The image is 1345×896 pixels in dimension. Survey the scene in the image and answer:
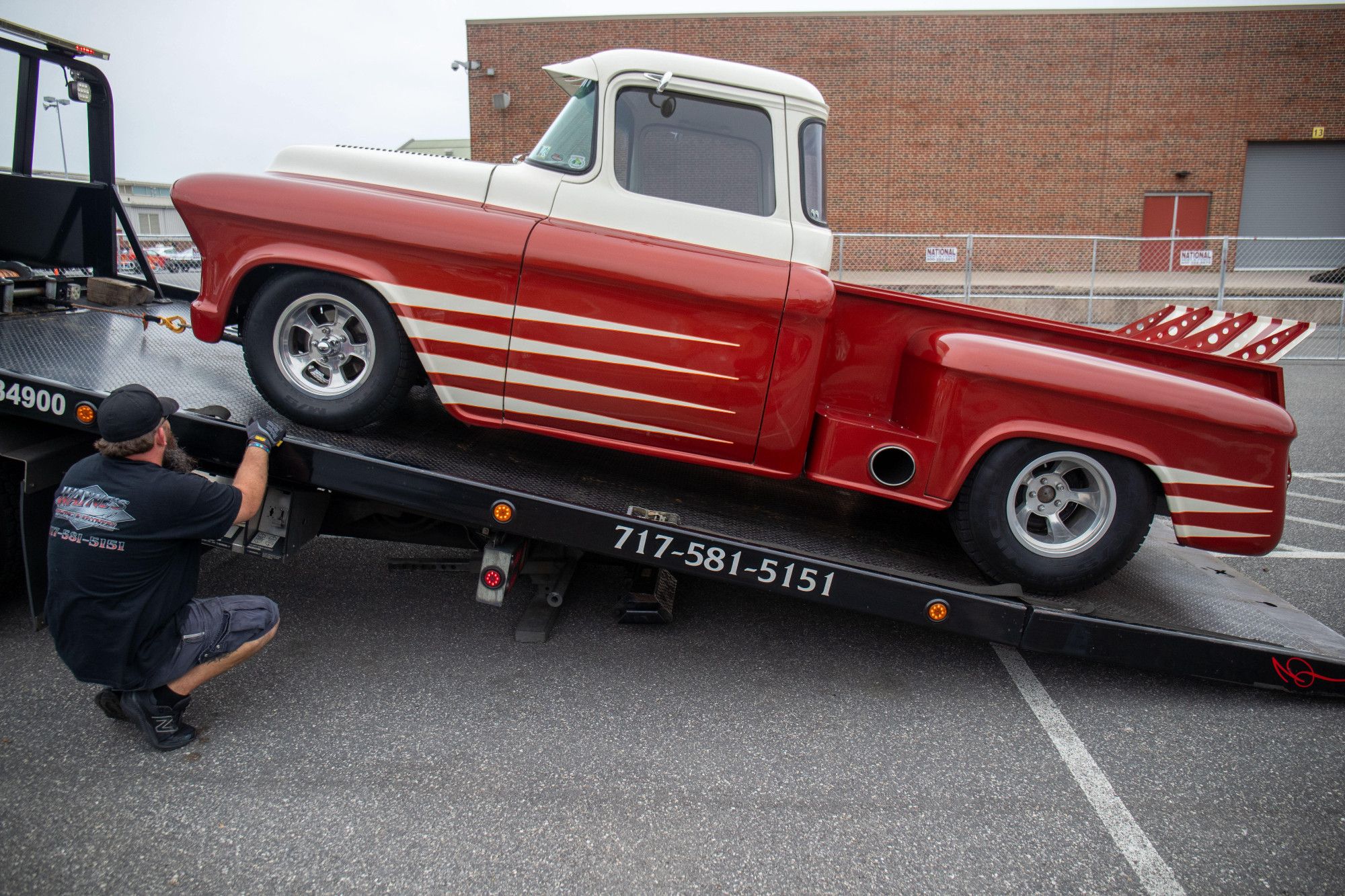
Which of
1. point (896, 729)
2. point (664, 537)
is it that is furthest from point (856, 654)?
A: point (664, 537)

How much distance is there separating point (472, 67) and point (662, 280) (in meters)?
21.2

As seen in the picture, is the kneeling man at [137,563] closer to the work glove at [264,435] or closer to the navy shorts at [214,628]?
the navy shorts at [214,628]

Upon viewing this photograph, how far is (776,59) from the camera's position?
2378 cm

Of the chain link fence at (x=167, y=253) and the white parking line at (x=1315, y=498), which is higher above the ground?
the chain link fence at (x=167, y=253)

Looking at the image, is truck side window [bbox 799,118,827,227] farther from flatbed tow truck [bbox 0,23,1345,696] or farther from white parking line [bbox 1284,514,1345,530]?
white parking line [bbox 1284,514,1345,530]

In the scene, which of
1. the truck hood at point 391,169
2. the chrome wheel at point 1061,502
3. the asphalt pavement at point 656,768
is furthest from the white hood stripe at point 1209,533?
the truck hood at point 391,169

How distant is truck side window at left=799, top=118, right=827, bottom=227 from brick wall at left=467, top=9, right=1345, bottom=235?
68.3 ft

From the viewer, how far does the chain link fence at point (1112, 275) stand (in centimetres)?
1401

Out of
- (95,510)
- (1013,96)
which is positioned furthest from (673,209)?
(1013,96)

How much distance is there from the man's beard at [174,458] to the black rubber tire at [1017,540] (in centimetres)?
305

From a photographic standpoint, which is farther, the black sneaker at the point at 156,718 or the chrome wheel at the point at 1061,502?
the chrome wheel at the point at 1061,502

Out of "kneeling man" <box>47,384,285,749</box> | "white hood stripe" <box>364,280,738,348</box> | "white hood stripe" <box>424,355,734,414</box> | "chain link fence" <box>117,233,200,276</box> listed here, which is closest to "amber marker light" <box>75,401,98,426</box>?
"kneeling man" <box>47,384,285,749</box>

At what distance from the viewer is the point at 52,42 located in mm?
4766

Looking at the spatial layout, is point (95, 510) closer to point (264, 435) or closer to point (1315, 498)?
point (264, 435)
